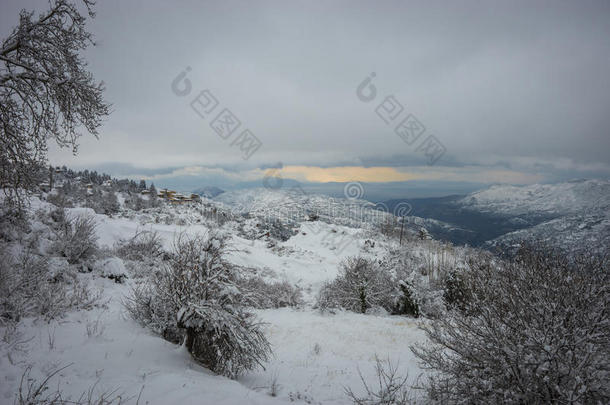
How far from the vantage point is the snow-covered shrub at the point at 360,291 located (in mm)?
Result: 14570

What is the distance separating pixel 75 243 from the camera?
28.8 ft

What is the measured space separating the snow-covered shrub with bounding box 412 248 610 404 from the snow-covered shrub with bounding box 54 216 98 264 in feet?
37.8

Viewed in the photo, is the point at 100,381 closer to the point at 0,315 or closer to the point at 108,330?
the point at 108,330

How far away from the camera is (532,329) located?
348 centimetres

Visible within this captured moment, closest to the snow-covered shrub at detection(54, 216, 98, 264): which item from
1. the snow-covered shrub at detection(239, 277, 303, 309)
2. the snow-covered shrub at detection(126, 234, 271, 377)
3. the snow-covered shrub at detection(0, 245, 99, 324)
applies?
the snow-covered shrub at detection(0, 245, 99, 324)

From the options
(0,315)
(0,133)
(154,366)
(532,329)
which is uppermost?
(0,133)

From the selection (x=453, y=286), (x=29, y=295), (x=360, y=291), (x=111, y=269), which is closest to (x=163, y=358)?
(x=29, y=295)

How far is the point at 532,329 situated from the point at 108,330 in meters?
7.87

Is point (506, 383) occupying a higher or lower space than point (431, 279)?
higher

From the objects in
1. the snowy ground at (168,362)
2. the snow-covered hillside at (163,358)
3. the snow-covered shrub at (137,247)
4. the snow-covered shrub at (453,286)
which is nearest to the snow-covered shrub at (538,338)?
the snow-covered hillside at (163,358)

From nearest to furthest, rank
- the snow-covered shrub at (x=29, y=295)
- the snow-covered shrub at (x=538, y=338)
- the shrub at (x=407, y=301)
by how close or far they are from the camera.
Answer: the snow-covered shrub at (x=538, y=338) < the snow-covered shrub at (x=29, y=295) < the shrub at (x=407, y=301)

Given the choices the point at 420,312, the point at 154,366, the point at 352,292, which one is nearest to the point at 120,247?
the point at 154,366

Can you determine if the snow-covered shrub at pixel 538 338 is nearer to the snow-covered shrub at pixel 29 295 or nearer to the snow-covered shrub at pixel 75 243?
the snow-covered shrub at pixel 29 295

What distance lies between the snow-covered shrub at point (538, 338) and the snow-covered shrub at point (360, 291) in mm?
10604
